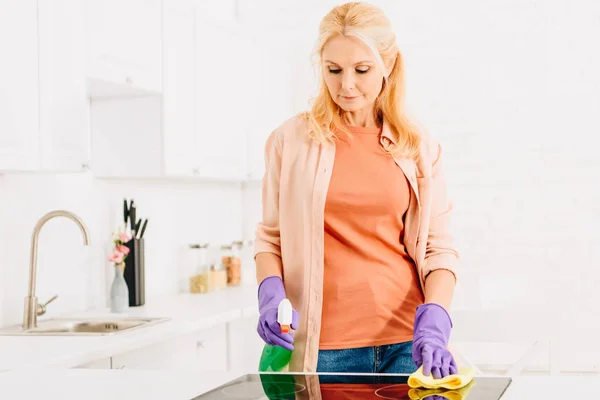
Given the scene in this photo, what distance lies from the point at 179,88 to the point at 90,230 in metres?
0.64

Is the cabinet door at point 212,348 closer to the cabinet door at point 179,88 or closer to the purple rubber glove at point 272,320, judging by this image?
the cabinet door at point 179,88

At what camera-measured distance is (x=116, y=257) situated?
10.1 ft

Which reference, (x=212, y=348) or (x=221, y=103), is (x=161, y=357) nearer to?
(x=212, y=348)

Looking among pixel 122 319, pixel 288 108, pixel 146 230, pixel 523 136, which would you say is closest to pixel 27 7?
pixel 122 319

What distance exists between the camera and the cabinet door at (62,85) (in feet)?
8.08

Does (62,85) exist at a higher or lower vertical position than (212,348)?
higher

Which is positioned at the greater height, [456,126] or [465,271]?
[456,126]

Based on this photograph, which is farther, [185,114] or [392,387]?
[185,114]

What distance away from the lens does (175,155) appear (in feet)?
10.6

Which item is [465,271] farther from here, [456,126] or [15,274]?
[15,274]

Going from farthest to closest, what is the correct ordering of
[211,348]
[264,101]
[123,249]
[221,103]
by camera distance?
[264,101] → [221,103] → [211,348] → [123,249]

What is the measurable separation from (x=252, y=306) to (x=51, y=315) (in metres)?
0.78

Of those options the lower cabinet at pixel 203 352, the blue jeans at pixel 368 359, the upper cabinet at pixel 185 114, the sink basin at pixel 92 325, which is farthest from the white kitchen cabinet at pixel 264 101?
the blue jeans at pixel 368 359

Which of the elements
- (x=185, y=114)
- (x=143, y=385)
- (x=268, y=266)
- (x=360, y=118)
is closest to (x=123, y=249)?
(x=185, y=114)
